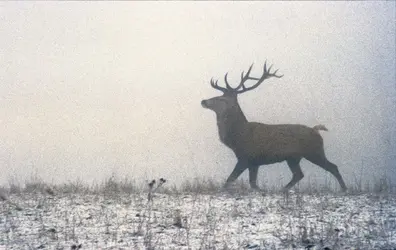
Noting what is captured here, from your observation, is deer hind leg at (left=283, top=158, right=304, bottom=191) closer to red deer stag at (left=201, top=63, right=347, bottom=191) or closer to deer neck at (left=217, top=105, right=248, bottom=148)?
red deer stag at (left=201, top=63, right=347, bottom=191)

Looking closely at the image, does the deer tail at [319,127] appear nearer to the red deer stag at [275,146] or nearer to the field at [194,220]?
the red deer stag at [275,146]

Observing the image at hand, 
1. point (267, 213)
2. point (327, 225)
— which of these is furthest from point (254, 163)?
point (327, 225)

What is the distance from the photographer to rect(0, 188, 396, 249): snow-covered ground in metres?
5.38

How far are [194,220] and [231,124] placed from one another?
21.7 feet

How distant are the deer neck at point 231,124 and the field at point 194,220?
12.1 feet

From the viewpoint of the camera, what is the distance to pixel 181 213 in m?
6.77

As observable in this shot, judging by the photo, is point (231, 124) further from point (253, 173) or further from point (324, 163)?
point (324, 163)

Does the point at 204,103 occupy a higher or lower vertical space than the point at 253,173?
higher

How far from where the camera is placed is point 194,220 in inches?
252

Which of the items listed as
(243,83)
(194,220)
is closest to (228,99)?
(243,83)

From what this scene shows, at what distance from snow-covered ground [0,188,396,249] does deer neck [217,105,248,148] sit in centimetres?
424

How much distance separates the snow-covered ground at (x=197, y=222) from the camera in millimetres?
5383

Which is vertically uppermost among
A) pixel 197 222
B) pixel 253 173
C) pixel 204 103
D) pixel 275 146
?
pixel 204 103

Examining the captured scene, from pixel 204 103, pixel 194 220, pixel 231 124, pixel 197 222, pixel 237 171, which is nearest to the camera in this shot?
pixel 197 222
